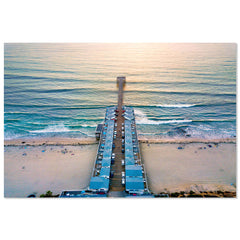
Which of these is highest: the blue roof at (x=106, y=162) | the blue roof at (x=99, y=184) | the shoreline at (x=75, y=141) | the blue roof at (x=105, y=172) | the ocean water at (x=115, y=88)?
the ocean water at (x=115, y=88)

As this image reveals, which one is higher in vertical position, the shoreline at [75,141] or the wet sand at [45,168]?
the shoreline at [75,141]

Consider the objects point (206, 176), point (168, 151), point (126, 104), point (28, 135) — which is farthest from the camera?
point (126, 104)

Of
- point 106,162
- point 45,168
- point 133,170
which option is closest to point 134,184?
point 133,170

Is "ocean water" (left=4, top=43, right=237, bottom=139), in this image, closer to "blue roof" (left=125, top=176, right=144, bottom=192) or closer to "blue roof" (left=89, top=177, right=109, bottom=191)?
"blue roof" (left=125, top=176, right=144, bottom=192)

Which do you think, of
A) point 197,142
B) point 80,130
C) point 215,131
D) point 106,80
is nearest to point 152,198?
point 197,142

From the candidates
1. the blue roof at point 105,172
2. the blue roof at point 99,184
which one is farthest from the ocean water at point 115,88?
the blue roof at point 99,184

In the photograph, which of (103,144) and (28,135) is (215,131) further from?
(28,135)

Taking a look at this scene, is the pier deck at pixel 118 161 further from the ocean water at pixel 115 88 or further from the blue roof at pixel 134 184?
the ocean water at pixel 115 88
